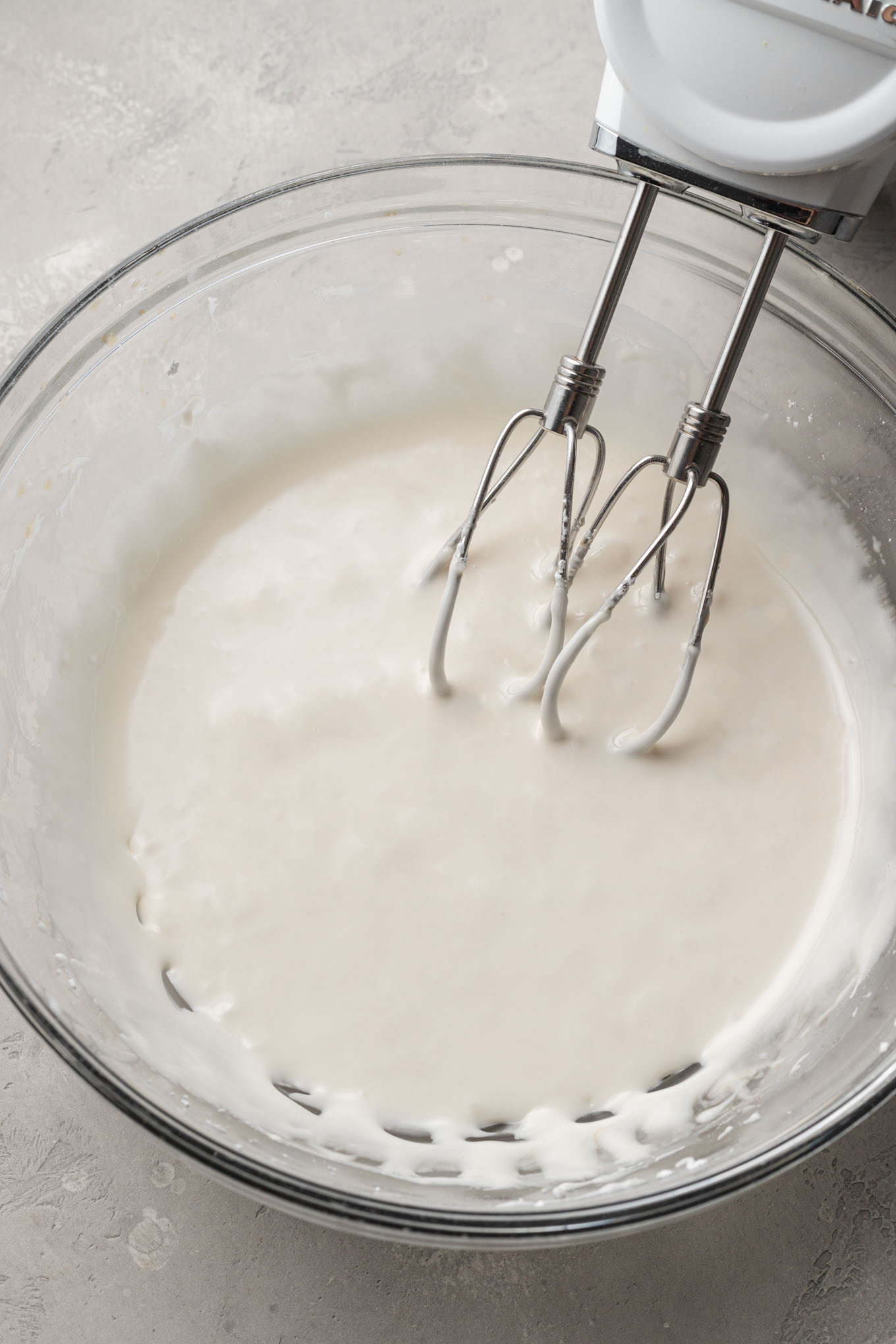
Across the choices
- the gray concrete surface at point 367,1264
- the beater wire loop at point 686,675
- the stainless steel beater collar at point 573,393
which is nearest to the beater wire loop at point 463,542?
the stainless steel beater collar at point 573,393

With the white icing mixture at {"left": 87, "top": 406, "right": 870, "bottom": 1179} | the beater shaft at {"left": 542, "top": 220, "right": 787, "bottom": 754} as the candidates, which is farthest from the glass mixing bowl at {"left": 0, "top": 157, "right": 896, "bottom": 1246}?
the beater shaft at {"left": 542, "top": 220, "right": 787, "bottom": 754}

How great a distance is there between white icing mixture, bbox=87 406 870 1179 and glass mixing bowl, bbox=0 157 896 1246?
2.2 inches

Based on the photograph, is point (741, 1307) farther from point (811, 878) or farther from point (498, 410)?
point (498, 410)

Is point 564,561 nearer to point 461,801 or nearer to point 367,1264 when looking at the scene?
point 461,801

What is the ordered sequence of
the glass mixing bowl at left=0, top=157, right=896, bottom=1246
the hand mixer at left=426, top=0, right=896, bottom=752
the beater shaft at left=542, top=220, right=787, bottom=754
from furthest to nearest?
the glass mixing bowl at left=0, top=157, right=896, bottom=1246, the beater shaft at left=542, top=220, right=787, bottom=754, the hand mixer at left=426, top=0, right=896, bottom=752

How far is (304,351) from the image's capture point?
41.2 inches

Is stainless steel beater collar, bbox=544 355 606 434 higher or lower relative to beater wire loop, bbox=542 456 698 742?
higher

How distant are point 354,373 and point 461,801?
0.47 meters

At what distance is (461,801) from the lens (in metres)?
0.93

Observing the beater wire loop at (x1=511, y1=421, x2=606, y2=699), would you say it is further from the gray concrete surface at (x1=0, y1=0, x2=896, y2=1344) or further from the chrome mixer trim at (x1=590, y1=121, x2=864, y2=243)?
the gray concrete surface at (x1=0, y1=0, x2=896, y2=1344)

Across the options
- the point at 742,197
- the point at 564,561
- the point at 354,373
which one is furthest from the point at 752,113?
the point at 354,373

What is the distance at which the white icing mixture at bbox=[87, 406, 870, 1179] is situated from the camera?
879mm

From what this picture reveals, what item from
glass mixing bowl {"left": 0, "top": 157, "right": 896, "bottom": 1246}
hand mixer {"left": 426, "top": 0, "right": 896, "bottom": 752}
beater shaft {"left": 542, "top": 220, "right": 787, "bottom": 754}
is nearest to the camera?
hand mixer {"left": 426, "top": 0, "right": 896, "bottom": 752}

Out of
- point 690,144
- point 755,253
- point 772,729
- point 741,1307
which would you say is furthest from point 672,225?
point 741,1307
